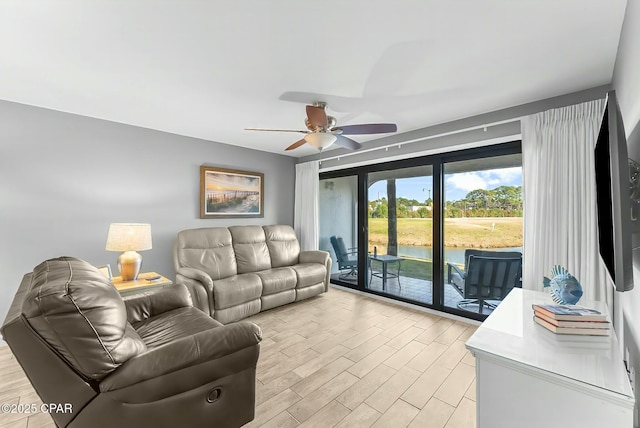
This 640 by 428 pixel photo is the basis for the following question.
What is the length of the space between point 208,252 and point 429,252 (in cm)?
294

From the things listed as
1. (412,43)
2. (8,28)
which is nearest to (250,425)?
(412,43)

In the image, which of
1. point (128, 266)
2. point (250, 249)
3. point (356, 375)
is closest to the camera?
point (356, 375)

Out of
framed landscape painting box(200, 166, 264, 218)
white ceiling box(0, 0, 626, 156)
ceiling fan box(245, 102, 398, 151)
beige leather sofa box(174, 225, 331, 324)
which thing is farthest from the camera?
framed landscape painting box(200, 166, 264, 218)

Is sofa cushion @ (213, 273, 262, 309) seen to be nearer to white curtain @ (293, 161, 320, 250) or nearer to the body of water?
white curtain @ (293, 161, 320, 250)

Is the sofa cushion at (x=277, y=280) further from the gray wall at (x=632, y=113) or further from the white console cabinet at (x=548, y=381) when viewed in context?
A: the gray wall at (x=632, y=113)

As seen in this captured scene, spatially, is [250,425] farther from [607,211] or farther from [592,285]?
[592,285]

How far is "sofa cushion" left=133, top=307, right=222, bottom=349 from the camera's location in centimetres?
173

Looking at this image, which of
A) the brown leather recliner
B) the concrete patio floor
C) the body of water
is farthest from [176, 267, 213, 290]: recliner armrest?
the body of water

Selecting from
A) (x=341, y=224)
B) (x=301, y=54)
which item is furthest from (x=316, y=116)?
(x=341, y=224)

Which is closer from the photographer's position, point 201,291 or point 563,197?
point 563,197

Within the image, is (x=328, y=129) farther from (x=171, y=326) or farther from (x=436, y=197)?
(x=171, y=326)

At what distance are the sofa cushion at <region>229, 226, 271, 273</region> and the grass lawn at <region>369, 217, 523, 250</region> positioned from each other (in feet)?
6.06

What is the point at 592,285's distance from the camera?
213 cm

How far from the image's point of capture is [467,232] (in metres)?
3.19
